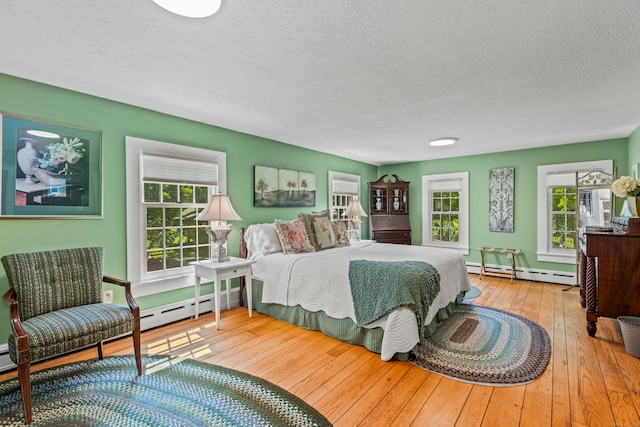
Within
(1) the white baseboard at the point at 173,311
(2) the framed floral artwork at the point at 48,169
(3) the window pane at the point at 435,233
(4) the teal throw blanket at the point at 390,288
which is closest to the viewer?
(2) the framed floral artwork at the point at 48,169

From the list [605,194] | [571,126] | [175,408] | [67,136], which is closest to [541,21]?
[571,126]

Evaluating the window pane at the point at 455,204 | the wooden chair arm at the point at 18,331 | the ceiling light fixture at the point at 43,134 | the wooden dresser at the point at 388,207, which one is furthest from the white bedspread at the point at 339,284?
the window pane at the point at 455,204

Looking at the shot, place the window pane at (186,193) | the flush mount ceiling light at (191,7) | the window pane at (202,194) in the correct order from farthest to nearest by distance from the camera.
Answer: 1. the window pane at (202,194)
2. the window pane at (186,193)
3. the flush mount ceiling light at (191,7)

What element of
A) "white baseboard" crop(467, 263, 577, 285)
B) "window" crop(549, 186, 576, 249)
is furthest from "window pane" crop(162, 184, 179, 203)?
"window" crop(549, 186, 576, 249)

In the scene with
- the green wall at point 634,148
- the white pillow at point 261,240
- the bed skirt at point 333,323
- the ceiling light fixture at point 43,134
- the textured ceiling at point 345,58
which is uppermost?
the textured ceiling at point 345,58

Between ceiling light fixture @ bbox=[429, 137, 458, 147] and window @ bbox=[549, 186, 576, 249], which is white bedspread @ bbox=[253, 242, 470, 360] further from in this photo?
window @ bbox=[549, 186, 576, 249]

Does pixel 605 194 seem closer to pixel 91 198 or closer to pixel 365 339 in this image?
pixel 365 339

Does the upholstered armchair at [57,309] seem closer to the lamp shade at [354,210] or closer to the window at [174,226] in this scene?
the window at [174,226]

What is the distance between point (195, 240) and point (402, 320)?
256cm

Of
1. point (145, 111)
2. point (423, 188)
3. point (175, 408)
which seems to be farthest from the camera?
point (423, 188)

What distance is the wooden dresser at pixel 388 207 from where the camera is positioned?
6422 millimetres

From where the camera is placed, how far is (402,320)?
8.27 ft

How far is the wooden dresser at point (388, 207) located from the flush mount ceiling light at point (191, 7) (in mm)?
5229

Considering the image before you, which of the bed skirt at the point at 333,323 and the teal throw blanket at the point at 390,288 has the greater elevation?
the teal throw blanket at the point at 390,288
